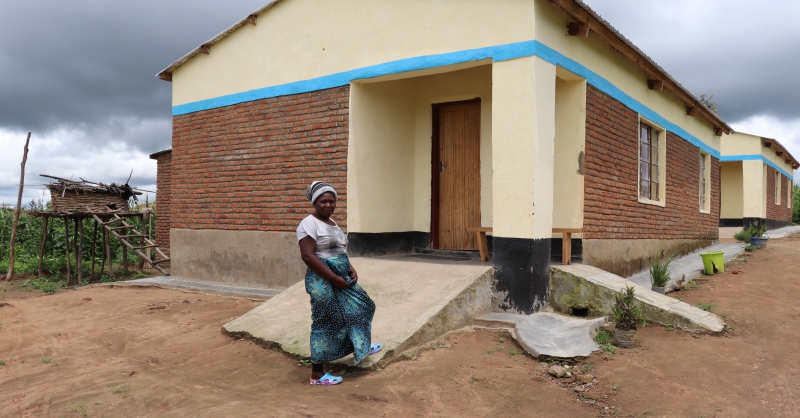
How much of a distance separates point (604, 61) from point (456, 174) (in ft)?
8.63

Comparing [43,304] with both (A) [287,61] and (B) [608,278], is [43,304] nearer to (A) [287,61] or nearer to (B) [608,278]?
(A) [287,61]

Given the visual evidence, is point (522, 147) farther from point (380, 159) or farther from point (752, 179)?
point (752, 179)

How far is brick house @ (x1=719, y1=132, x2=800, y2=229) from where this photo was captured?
18562 millimetres

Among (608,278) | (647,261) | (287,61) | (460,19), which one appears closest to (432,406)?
(608,278)

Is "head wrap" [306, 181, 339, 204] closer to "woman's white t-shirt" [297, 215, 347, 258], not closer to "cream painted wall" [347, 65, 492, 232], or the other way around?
"woman's white t-shirt" [297, 215, 347, 258]

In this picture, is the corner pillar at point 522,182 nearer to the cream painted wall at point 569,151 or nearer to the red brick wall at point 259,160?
the cream painted wall at point 569,151

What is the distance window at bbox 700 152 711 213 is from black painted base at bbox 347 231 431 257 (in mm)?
8265

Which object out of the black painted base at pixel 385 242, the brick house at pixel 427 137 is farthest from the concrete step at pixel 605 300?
the black painted base at pixel 385 242

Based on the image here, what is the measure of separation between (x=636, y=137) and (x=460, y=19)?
13.1 feet

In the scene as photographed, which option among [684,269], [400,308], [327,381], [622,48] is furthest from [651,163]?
[327,381]

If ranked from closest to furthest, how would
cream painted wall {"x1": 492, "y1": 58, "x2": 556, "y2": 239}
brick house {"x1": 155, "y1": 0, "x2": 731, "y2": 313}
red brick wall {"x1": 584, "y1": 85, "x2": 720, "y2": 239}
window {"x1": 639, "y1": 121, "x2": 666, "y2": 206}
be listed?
cream painted wall {"x1": 492, "y1": 58, "x2": 556, "y2": 239} < brick house {"x1": 155, "y1": 0, "x2": 731, "y2": 313} < red brick wall {"x1": 584, "y1": 85, "x2": 720, "y2": 239} < window {"x1": 639, "y1": 121, "x2": 666, "y2": 206}

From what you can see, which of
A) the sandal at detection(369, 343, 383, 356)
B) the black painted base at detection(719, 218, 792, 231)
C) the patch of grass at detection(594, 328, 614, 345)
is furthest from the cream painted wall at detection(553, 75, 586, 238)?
the black painted base at detection(719, 218, 792, 231)

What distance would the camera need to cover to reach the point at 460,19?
21.9 ft

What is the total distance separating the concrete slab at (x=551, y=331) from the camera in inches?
197
